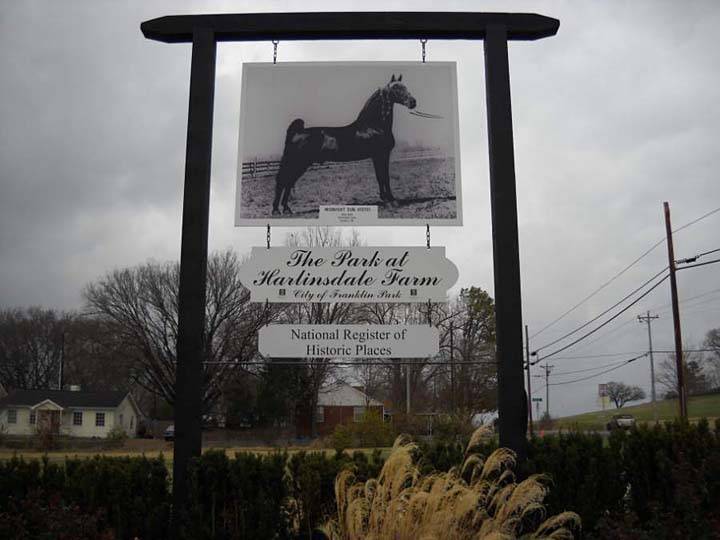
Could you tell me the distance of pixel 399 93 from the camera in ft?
24.1

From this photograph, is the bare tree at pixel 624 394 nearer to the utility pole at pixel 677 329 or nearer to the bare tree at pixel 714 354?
the bare tree at pixel 714 354

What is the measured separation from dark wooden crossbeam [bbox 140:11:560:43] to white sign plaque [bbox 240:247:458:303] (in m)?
2.35

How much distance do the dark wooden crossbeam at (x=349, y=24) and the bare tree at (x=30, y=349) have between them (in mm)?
54722

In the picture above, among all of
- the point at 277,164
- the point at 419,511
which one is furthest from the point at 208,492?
the point at 277,164

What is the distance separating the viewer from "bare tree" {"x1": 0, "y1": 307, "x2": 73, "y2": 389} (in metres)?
57.6

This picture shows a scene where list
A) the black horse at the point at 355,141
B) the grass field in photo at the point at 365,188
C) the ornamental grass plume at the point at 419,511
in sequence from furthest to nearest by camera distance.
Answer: the black horse at the point at 355,141 < the grass field in photo at the point at 365,188 < the ornamental grass plume at the point at 419,511

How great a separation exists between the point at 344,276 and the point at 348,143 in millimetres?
→ 1513

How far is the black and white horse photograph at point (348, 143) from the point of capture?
7.04 meters

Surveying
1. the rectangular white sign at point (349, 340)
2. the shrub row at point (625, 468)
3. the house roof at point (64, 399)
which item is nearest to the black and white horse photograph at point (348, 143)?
the rectangular white sign at point (349, 340)

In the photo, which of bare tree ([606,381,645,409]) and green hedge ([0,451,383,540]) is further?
bare tree ([606,381,645,409])

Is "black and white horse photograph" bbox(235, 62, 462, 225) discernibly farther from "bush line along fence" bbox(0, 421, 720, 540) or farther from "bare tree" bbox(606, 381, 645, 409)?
"bare tree" bbox(606, 381, 645, 409)

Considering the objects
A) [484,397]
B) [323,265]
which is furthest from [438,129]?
[484,397]

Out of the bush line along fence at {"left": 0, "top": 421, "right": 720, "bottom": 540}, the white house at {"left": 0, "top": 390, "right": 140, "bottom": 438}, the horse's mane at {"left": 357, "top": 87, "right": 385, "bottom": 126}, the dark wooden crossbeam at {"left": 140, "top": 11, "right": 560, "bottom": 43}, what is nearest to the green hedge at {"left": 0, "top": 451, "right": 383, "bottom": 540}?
the bush line along fence at {"left": 0, "top": 421, "right": 720, "bottom": 540}

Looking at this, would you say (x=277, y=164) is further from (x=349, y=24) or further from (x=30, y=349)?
(x=30, y=349)
